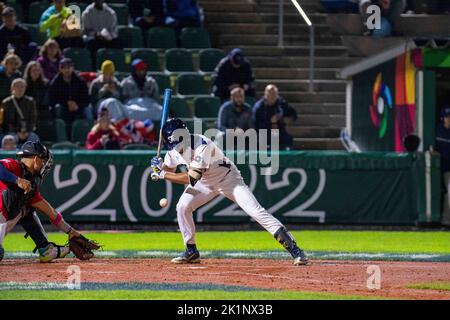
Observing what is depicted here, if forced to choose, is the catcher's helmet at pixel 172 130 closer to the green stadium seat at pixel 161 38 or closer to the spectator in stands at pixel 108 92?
the spectator in stands at pixel 108 92

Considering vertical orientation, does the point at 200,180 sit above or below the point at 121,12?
below

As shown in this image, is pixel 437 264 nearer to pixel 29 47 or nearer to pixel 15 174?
pixel 15 174

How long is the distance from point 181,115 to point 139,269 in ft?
27.0

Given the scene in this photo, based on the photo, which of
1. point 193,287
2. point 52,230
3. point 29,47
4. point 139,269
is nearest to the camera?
point 193,287

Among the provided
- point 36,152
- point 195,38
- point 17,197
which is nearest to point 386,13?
point 195,38

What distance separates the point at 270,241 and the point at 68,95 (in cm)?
465

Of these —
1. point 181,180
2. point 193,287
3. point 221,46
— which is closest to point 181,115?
point 221,46

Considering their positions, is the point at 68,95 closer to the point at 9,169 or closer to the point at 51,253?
the point at 51,253

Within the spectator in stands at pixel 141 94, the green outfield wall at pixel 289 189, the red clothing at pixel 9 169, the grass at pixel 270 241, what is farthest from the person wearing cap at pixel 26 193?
the spectator in stands at pixel 141 94

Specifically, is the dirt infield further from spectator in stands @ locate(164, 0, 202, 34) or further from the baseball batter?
spectator in stands @ locate(164, 0, 202, 34)

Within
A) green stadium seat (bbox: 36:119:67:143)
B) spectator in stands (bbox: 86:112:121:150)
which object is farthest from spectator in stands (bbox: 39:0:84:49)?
spectator in stands (bbox: 86:112:121:150)

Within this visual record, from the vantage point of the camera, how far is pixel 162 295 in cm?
1059

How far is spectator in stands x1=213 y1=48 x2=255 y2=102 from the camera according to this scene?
21.0 metres

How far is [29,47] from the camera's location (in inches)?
820
